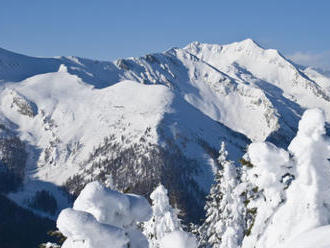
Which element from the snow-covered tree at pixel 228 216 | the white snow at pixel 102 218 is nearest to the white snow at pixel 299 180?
the white snow at pixel 102 218

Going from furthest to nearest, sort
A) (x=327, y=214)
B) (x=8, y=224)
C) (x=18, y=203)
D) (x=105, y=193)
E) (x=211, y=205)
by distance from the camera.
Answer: (x=18, y=203) < (x=8, y=224) < (x=211, y=205) < (x=327, y=214) < (x=105, y=193)

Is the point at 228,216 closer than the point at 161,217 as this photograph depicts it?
No

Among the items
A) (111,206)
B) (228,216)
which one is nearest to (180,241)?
(111,206)

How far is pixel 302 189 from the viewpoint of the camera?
1154cm

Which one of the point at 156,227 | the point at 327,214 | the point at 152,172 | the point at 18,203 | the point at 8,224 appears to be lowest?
the point at 327,214

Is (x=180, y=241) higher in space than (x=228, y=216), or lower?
lower

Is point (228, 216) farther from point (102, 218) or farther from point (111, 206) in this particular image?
point (102, 218)

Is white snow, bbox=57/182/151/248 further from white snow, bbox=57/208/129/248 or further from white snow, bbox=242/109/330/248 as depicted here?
white snow, bbox=242/109/330/248

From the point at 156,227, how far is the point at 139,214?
20.8m

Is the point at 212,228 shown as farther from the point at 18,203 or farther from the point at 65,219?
the point at 18,203

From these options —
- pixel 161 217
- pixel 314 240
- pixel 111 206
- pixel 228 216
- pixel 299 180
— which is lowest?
pixel 314 240

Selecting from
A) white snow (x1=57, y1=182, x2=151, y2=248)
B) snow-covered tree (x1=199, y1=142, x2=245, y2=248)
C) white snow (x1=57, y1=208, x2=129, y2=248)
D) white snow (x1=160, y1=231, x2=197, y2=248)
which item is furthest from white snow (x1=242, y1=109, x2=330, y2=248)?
snow-covered tree (x1=199, y1=142, x2=245, y2=248)

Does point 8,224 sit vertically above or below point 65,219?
above

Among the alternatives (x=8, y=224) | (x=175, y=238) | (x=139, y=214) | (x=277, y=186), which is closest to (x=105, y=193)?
(x=139, y=214)
